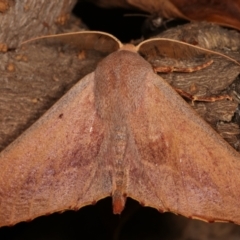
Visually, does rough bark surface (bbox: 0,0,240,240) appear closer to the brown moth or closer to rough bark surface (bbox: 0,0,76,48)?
rough bark surface (bbox: 0,0,76,48)

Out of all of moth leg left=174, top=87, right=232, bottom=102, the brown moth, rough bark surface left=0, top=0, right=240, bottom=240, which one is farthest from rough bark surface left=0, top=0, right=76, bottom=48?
moth leg left=174, top=87, right=232, bottom=102

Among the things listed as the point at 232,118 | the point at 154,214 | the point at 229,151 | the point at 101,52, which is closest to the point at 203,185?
the point at 229,151

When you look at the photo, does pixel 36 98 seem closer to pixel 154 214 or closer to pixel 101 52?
pixel 101 52

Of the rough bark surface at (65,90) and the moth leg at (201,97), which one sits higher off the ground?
the moth leg at (201,97)

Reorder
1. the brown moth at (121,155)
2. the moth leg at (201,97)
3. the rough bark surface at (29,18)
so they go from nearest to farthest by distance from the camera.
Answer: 1. the brown moth at (121,155)
2. the moth leg at (201,97)
3. the rough bark surface at (29,18)

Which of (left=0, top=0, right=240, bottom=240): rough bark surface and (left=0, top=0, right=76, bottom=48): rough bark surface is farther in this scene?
(left=0, top=0, right=76, bottom=48): rough bark surface

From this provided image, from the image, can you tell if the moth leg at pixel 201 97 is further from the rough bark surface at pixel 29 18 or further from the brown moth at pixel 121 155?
the rough bark surface at pixel 29 18

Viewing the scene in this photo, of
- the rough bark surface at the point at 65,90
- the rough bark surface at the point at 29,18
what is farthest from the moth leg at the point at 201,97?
the rough bark surface at the point at 29,18

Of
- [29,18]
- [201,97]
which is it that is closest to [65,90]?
[29,18]
